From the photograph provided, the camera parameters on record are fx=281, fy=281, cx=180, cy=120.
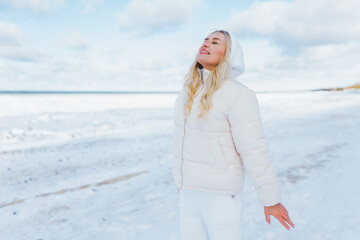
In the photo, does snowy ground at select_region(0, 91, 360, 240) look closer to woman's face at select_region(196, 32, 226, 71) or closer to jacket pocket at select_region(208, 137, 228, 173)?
jacket pocket at select_region(208, 137, 228, 173)

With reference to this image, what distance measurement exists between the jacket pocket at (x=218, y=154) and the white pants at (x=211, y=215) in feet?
0.59

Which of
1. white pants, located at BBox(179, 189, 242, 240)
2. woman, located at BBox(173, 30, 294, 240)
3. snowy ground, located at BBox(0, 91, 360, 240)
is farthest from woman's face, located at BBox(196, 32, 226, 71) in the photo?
snowy ground, located at BBox(0, 91, 360, 240)

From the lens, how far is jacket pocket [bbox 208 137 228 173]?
1736 millimetres

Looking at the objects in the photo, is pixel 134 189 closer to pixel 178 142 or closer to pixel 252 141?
pixel 178 142

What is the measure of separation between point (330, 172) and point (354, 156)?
1.24 m

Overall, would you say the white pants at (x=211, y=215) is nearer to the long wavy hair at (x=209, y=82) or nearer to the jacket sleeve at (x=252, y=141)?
the jacket sleeve at (x=252, y=141)

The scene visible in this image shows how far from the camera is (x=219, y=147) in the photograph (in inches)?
68.3

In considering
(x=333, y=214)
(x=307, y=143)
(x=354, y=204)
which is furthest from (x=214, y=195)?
(x=307, y=143)

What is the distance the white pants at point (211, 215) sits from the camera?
178 cm

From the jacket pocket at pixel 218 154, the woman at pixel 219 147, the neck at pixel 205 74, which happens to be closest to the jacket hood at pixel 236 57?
the woman at pixel 219 147

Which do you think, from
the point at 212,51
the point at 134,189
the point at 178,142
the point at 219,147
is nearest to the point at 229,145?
the point at 219,147

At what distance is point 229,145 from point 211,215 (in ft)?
1.55

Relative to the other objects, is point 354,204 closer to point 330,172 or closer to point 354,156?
point 330,172

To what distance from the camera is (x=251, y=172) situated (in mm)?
1690
